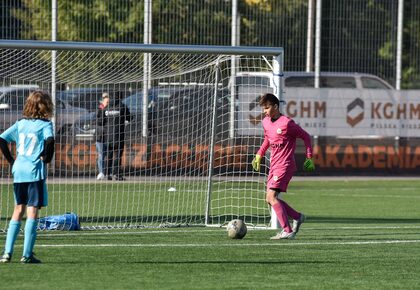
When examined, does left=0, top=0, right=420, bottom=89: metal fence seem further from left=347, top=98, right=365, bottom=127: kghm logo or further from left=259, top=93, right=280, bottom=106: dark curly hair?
left=259, top=93, right=280, bottom=106: dark curly hair

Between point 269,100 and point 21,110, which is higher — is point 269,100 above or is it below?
above

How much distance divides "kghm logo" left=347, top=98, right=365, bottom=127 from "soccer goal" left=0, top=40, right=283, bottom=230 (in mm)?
7170

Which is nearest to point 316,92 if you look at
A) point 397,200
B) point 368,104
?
point 368,104

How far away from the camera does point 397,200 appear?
21672 mm

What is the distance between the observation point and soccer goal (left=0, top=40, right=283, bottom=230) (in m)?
17.6

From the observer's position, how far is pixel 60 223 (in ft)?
49.0

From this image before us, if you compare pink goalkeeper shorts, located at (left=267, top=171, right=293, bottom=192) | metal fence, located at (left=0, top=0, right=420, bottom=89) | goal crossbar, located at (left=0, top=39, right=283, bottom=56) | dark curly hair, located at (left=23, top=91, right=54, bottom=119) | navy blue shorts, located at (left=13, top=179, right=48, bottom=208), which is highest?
metal fence, located at (left=0, top=0, right=420, bottom=89)

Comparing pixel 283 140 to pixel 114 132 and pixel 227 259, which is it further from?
pixel 114 132

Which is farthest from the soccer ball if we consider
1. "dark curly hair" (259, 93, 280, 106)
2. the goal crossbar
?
the goal crossbar

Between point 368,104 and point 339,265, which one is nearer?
point 339,265

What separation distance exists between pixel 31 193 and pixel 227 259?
2.25 meters

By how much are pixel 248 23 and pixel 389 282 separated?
58.7 feet

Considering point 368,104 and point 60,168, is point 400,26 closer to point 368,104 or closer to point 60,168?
point 368,104

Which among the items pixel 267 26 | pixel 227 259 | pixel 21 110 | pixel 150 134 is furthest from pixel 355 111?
pixel 227 259
